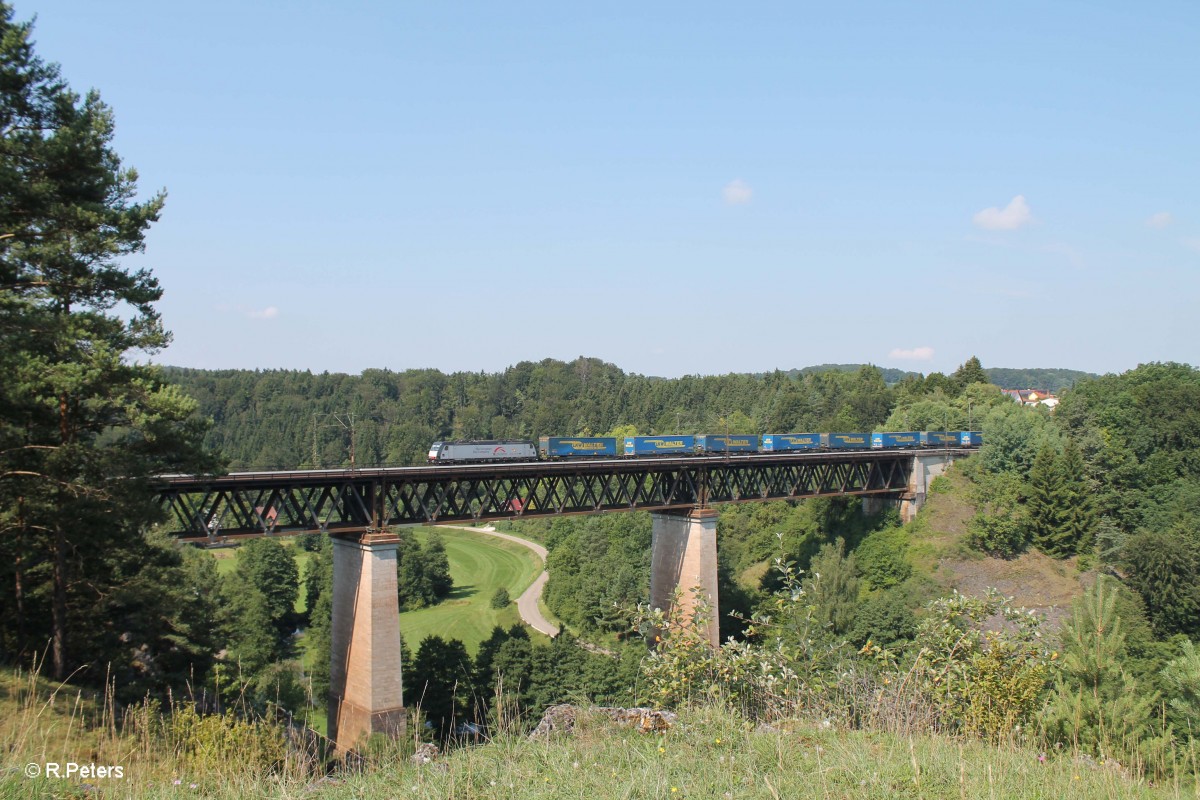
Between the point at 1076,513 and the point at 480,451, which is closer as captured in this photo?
the point at 480,451

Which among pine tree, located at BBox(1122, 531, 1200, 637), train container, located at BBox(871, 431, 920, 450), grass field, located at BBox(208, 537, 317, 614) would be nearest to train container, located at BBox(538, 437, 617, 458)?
train container, located at BBox(871, 431, 920, 450)

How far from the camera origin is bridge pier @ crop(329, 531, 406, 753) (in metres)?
36.1

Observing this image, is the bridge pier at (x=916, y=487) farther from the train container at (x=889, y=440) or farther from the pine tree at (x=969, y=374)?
the pine tree at (x=969, y=374)

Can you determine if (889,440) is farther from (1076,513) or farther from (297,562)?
(297,562)

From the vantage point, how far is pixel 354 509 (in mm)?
38500

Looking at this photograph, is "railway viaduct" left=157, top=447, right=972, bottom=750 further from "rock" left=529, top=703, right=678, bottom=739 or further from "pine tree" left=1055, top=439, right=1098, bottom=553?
"pine tree" left=1055, top=439, right=1098, bottom=553

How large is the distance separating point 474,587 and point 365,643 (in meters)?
59.7

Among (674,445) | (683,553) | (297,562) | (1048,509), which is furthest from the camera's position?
(297,562)

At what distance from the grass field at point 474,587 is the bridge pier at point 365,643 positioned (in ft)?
68.9

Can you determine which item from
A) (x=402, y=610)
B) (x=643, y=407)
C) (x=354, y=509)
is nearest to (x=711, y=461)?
(x=354, y=509)

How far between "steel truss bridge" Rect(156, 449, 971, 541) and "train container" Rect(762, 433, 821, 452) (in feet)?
15.5

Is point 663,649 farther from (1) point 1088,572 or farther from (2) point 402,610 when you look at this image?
(2) point 402,610

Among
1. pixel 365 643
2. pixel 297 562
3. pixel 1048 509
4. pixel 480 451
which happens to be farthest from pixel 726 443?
Result: pixel 297 562

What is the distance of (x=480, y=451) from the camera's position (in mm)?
53125
